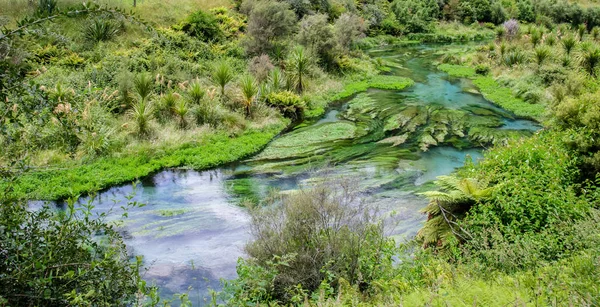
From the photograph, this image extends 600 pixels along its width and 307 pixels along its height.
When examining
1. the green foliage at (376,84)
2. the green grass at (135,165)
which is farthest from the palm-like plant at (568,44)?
the green grass at (135,165)

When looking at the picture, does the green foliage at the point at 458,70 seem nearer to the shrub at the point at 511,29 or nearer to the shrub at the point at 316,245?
the shrub at the point at 511,29

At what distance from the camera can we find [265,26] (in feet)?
72.4

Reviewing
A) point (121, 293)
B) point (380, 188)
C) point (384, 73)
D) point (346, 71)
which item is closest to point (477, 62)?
point (384, 73)

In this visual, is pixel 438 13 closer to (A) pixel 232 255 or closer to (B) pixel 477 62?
(B) pixel 477 62

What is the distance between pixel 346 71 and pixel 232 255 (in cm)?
1853

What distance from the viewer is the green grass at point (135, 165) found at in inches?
403

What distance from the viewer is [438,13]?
4931cm

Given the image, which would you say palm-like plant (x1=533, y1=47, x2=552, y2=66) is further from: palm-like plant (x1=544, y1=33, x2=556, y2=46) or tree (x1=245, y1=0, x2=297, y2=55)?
tree (x1=245, y1=0, x2=297, y2=55)

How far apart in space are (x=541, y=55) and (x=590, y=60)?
2416mm

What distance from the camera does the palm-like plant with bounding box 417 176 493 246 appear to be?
7078mm

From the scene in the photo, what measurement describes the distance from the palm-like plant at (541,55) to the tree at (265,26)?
13.4m

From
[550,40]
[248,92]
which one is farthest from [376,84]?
[550,40]

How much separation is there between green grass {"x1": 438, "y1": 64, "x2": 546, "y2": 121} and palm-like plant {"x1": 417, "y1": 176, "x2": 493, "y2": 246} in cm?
1204

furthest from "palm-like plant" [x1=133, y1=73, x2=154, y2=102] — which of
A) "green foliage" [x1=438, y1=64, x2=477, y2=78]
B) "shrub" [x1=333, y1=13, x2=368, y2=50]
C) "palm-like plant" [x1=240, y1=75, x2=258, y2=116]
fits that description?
"green foliage" [x1=438, y1=64, x2=477, y2=78]
